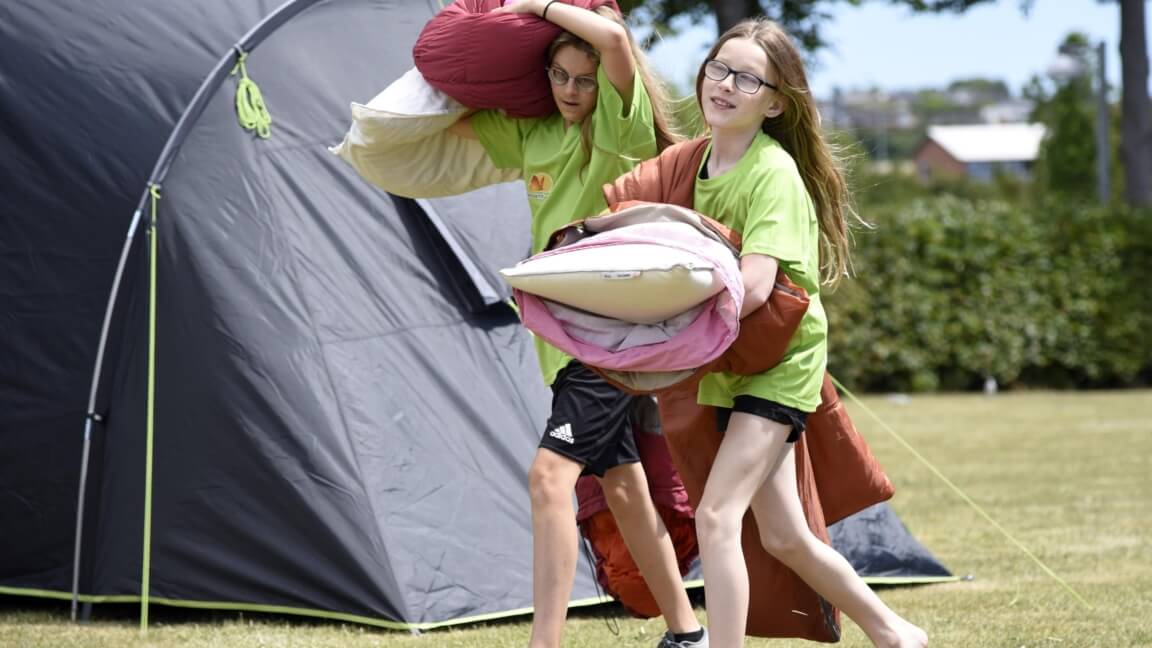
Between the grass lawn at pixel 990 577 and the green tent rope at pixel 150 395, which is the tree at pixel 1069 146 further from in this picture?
the green tent rope at pixel 150 395

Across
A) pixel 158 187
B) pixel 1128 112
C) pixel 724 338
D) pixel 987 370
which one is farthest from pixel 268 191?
pixel 1128 112

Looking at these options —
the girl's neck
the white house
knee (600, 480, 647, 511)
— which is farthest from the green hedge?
the white house

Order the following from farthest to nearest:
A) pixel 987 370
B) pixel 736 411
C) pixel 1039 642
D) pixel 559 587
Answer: pixel 987 370 < pixel 1039 642 < pixel 559 587 < pixel 736 411

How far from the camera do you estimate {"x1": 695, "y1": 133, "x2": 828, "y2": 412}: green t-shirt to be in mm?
2982

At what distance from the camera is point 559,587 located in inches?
130

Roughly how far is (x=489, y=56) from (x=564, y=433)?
924 mm

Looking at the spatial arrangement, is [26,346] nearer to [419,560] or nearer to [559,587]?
[419,560]

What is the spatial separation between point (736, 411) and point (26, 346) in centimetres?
237

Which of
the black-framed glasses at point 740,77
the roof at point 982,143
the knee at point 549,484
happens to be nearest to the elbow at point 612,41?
the black-framed glasses at point 740,77

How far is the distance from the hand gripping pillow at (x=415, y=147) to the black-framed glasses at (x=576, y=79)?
1.21 ft

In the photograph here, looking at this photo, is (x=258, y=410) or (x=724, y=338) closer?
(x=724, y=338)

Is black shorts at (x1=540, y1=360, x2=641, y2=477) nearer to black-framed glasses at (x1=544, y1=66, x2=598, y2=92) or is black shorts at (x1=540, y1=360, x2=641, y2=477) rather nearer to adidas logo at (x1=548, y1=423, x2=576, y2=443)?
adidas logo at (x1=548, y1=423, x2=576, y2=443)

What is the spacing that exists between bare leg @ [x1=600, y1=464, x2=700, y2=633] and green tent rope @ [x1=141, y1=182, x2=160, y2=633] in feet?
4.51

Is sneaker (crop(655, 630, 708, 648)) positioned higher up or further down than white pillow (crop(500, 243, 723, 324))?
further down
